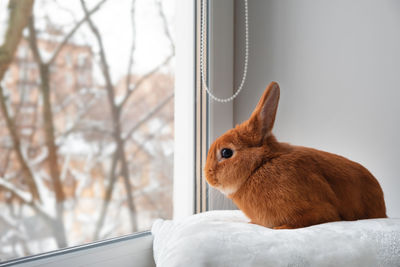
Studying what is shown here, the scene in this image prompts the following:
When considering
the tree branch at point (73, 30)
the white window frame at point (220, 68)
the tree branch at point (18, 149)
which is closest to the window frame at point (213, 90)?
→ the white window frame at point (220, 68)

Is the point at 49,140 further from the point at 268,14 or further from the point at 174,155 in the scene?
the point at 268,14

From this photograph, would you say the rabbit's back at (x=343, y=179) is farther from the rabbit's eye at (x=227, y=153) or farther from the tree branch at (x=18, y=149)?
the tree branch at (x=18, y=149)

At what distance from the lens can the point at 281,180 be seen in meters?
0.59

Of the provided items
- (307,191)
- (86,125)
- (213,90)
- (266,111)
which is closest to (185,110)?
(213,90)

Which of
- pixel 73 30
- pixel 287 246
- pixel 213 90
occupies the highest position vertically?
pixel 73 30

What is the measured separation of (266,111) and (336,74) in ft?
1.24

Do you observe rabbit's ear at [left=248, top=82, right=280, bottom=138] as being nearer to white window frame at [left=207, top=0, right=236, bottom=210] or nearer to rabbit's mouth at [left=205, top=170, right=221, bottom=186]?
rabbit's mouth at [left=205, top=170, right=221, bottom=186]

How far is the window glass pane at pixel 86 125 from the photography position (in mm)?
683

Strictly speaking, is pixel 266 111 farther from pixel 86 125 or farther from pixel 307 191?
pixel 86 125

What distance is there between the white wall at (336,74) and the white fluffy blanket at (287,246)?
14.3 inches

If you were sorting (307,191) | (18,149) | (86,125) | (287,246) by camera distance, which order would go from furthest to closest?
1. (86,125)
2. (18,149)
3. (307,191)
4. (287,246)

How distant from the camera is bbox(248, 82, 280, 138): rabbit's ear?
621mm

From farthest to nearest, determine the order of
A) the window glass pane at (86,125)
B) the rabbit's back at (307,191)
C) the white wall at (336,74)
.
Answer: the white wall at (336,74) < the window glass pane at (86,125) < the rabbit's back at (307,191)

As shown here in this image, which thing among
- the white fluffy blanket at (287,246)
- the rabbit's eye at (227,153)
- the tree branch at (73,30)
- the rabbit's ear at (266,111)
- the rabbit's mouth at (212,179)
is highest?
the tree branch at (73,30)
